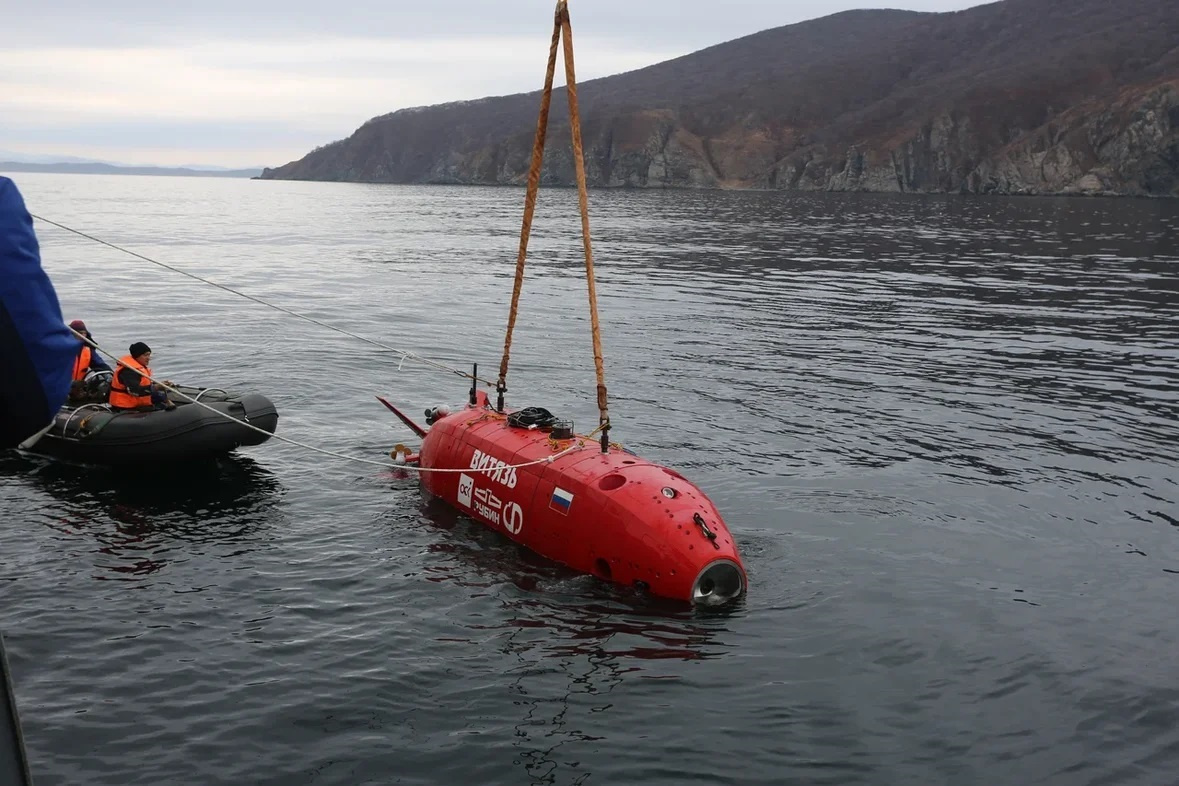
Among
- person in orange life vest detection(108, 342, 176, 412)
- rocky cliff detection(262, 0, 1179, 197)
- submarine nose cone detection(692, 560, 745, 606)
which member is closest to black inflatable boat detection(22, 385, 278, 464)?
person in orange life vest detection(108, 342, 176, 412)

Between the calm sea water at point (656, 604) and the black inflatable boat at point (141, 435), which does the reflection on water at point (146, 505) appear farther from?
the black inflatable boat at point (141, 435)

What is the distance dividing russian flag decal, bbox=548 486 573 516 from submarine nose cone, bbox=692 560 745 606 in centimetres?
240

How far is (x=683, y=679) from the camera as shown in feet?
39.2

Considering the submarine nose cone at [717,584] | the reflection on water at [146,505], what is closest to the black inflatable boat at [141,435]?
the reflection on water at [146,505]

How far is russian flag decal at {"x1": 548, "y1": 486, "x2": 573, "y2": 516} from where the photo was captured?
14.9 meters

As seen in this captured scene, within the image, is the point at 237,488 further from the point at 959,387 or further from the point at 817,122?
the point at 817,122

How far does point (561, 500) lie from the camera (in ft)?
49.2

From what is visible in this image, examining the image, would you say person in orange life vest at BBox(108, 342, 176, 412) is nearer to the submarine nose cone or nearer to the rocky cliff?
the submarine nose cone

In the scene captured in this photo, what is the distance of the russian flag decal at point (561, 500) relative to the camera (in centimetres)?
1487

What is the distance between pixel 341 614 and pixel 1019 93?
179465 mm

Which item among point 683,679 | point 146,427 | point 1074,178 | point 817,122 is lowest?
point 683,679

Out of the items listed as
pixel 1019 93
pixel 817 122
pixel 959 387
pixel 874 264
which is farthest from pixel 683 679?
pixel 817 122

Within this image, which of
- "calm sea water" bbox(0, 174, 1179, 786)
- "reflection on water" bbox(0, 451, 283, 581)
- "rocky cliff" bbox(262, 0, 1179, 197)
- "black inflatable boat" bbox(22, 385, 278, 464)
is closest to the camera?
"calm sea water" bbox(0, 174, 1179, 786)

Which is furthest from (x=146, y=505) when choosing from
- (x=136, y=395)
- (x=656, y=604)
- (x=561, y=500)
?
(x=656, y=604)
